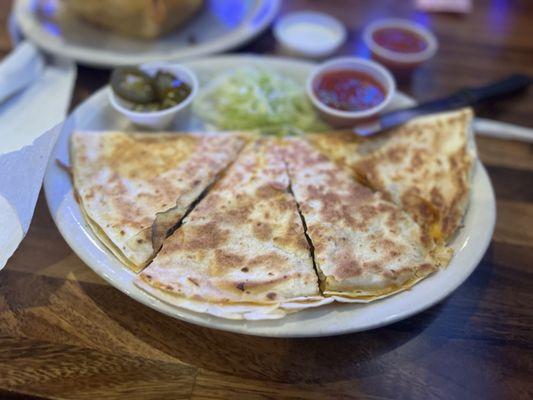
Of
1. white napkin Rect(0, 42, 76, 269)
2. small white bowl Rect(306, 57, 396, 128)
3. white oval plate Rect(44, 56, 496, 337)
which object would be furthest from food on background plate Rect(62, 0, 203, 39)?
small white bowl Rect(306, 57, 396, 128)

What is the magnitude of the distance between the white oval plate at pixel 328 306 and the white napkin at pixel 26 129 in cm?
10

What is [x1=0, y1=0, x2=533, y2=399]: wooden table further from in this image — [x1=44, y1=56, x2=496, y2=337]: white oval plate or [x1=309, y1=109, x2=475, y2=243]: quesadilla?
[x1=309, y1=109, x2=475, y2=243]: quesadilla

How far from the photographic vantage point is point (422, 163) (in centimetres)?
268

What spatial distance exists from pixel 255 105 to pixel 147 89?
674 millimetres

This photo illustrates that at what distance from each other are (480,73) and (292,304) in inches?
104

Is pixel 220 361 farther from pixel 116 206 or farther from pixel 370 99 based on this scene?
pixel 370 99

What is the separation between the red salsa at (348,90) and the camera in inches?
118

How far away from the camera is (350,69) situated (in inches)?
124

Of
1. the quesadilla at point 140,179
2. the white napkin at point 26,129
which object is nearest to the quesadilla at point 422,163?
the quesadilla at point 140,179

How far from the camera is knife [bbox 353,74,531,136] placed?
2859 millimetres

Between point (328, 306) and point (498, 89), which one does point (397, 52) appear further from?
point (328, 306)

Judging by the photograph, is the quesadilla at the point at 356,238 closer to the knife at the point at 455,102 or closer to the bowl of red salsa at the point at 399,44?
the knife at the point at 455,102

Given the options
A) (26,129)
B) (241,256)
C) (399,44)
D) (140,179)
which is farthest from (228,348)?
(399,44)

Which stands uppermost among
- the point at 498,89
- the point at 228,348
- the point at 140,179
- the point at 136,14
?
the point at 136,14
